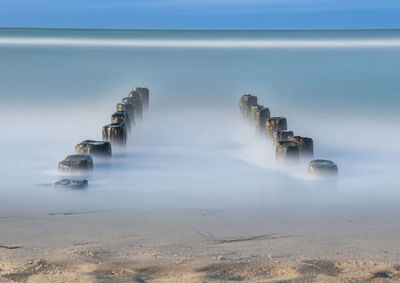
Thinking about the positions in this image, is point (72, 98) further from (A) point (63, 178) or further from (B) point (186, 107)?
(A) point (63, 178)

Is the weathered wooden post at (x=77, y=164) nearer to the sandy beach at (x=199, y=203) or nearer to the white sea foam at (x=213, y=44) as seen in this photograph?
the sandy beach at (x=199, y=203)

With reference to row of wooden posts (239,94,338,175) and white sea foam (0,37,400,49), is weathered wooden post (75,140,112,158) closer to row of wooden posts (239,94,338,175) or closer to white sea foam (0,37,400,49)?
row of wooden posts (239,94,338,175)

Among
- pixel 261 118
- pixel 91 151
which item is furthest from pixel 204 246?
pixel 261 118

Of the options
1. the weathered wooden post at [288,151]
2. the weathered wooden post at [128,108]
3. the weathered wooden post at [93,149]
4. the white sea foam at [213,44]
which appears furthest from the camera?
the white sea foam at [213,44]

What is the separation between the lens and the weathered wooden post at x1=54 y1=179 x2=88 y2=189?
484 cm

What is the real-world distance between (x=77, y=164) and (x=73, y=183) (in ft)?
1.14

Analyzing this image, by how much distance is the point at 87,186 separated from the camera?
4965mm

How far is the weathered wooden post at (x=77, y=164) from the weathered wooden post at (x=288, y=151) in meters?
1.68

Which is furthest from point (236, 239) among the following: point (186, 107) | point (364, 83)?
point (364, 83)

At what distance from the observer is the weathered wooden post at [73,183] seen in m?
4.84

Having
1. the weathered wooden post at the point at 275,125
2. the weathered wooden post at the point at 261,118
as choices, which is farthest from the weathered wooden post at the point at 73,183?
the weathered wooden post at the point at 261,118

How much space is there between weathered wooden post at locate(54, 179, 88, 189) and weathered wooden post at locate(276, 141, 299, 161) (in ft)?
5.80

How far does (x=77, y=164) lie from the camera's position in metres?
5.19

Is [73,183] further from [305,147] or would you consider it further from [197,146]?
[197,146]
